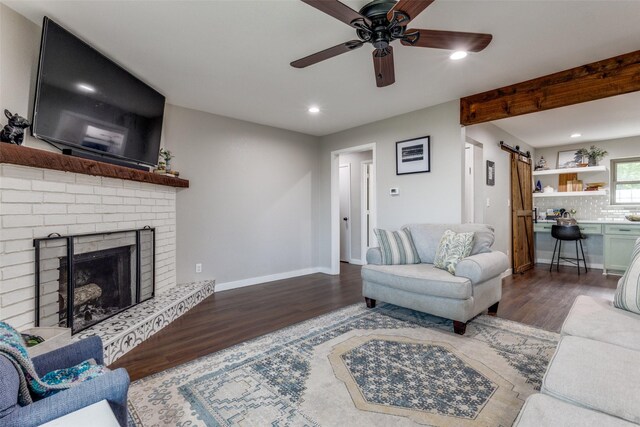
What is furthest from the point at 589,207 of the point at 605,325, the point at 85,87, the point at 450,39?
the point at 85,87

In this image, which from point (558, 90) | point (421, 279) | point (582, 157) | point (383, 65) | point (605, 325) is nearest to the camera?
point (605, 325)

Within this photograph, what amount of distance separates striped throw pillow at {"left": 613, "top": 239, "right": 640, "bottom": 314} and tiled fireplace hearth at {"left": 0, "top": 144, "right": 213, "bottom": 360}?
326cm

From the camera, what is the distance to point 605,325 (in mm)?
1485

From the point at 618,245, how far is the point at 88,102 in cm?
711

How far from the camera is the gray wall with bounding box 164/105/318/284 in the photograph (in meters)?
3.67

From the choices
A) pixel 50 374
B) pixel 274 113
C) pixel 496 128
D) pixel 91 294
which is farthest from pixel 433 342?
pixel 496 128

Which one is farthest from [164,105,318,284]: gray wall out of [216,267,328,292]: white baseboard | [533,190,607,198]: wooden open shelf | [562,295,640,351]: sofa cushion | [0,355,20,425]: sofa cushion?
[533,190,607,198]: wooden open shelf

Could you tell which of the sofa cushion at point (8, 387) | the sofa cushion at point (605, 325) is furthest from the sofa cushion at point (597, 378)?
the sofa cushion at point (8, 387)

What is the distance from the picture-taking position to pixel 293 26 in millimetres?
2080

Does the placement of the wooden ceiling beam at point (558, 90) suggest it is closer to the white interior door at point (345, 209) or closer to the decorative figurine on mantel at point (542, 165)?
the white interior door at point (345, 209)

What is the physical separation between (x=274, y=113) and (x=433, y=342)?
319 cm

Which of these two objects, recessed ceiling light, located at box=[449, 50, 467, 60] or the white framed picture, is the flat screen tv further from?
the white framed picture

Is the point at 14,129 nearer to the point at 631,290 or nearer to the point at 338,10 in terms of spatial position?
the point at 338,10

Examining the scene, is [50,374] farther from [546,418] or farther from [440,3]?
[440,3]
